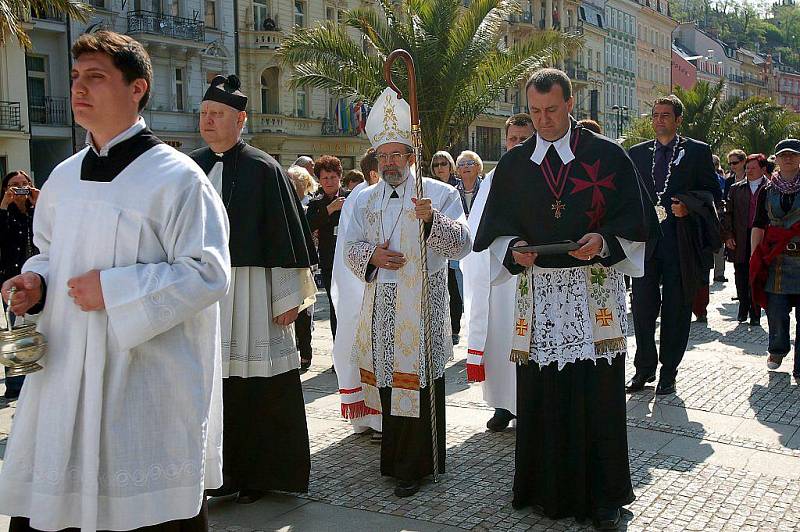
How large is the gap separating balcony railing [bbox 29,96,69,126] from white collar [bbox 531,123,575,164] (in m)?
27.3

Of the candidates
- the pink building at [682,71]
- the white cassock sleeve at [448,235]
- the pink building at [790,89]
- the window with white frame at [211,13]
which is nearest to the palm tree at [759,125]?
the window with white frame at [211,13]

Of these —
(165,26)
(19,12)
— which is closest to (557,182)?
(19,12)

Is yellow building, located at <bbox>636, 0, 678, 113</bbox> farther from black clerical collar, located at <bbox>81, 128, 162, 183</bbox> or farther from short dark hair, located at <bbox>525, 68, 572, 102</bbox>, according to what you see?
black clerical collar, located at <bbox>81, 128, 162, 183</bbox>

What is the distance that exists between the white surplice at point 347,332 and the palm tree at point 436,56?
12988 mm

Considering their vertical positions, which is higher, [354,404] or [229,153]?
[229,153]

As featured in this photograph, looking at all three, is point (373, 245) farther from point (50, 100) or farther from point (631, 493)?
point (50, 100)

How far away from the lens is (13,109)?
27.7 metres

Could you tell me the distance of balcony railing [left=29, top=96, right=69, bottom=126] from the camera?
2911 centimetres

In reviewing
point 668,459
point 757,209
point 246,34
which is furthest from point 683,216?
point 246,34

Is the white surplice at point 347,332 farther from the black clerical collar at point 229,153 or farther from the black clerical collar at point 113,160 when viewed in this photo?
the black clerical collar at point 113,160

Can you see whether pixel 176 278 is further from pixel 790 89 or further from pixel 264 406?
pixel 790 89

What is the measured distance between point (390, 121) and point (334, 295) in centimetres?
149

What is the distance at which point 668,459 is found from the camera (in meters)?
5.66

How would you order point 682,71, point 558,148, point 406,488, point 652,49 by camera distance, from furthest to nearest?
point 682,71 → point 652,49 → point 406,488 → point 558,148
